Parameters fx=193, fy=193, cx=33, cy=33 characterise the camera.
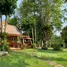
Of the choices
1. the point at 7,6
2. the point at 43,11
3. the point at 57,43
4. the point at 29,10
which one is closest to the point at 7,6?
the point at 7,6

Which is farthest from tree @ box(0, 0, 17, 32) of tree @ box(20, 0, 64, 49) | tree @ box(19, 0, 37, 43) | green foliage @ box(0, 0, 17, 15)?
tree @ box(19, 0, 37, 43)

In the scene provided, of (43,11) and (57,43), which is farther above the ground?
(43,11)

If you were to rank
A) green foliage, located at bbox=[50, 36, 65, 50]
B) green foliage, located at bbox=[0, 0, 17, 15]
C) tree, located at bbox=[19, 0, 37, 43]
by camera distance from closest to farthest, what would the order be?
1. green foliage, located at bbox=[0, 0, 17, 15]
2. green foliage, located at bbox=[50, 36, 65, 50]
3. tree, located at bbox=[19, 0, 37, 43]

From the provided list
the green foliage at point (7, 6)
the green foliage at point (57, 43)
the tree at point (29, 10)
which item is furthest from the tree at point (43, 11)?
the green foliage at point (7, 6)

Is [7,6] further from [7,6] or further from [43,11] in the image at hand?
[43,11]

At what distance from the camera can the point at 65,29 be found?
202 feet

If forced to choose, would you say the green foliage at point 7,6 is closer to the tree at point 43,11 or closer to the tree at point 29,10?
the tree at point 43,11

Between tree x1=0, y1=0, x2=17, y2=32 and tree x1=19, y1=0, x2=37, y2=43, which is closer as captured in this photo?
tree x1=0, y1=0, x2=17, y2=32

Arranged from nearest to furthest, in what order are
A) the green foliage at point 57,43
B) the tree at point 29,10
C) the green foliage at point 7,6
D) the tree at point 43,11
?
the green foliage at point 7,6 < the green foliage at point 57,43 < the tree at point 43,11 < the tree at point 29,10

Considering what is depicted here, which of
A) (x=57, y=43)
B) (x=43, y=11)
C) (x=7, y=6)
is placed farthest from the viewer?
(x=43, y=11)

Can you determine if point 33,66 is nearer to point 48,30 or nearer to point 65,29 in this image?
point 48,30

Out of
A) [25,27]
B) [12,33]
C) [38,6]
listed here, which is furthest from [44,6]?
[25,27]

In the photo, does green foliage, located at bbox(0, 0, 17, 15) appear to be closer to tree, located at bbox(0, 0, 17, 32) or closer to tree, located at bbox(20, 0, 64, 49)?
tree, located at bbox(0, 0, 17, 32)

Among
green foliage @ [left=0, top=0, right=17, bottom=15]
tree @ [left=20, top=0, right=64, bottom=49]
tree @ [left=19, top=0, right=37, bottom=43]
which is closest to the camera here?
green foliage @ [left=0, top=0, right=17, bottom=15]
